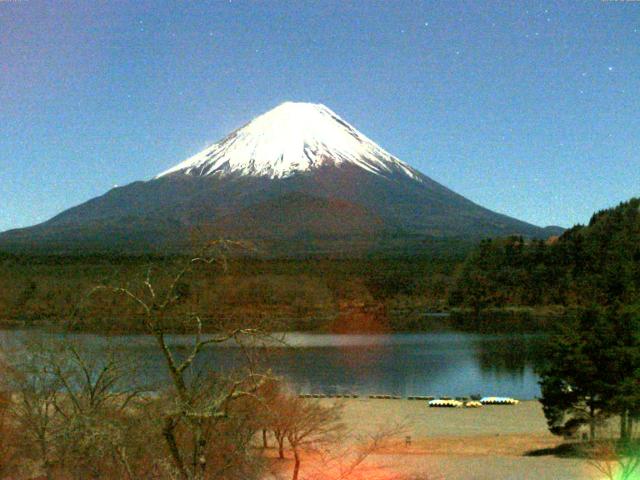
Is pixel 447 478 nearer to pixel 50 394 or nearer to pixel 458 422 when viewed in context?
pixel 50 394

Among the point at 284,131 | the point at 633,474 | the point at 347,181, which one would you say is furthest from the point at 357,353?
the point at 284,131

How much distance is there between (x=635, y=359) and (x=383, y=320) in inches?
1862

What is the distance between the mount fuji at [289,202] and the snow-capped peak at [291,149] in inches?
6.3

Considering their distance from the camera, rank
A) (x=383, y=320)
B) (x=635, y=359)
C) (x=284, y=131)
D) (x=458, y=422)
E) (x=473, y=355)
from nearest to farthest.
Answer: (x=635, y=359) < (x=458, y=422) < (x=473, y=355) < (x=383, y=320) < (x=284, y=131)

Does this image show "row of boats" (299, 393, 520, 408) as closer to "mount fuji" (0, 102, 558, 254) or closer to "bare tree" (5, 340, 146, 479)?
"bare tree" (5, 340, 146, 479)

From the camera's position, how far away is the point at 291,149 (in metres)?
132

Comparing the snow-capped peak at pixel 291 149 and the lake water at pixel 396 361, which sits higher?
the snow-capped peak at pixel 291 149

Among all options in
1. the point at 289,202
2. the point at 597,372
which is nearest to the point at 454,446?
the point at 597,372

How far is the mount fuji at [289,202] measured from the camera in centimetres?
9975

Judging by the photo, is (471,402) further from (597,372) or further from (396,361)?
(396,361)

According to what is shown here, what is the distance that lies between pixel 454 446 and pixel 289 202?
318 feet

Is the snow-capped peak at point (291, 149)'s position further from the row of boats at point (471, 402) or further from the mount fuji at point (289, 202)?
the row of boats at point (471, 402)

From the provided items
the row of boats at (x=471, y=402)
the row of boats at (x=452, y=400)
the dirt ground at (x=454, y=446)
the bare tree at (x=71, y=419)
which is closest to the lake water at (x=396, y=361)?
the row of boats at (x=452, y=400)

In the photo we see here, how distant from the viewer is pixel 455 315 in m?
66.4
